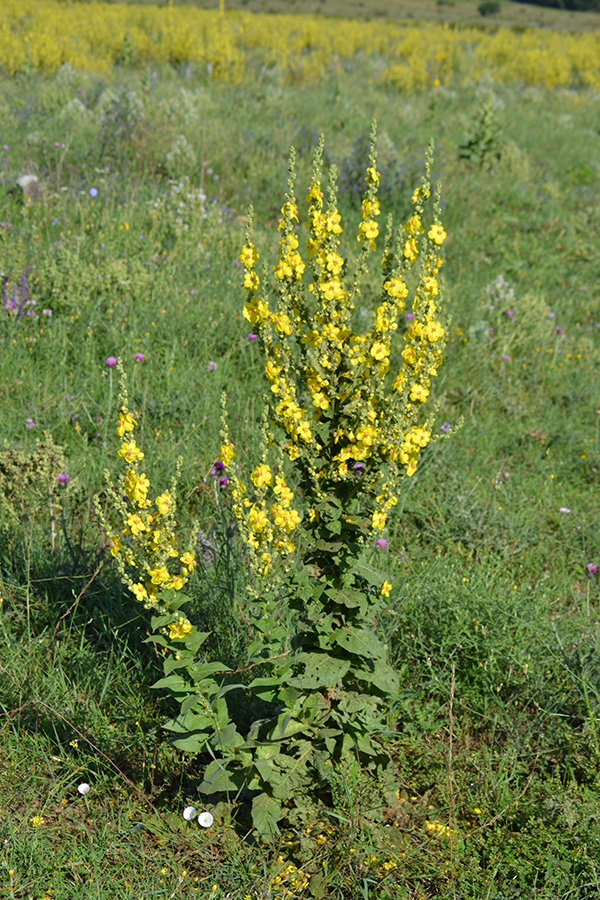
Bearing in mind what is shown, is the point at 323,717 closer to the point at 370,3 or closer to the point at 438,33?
the point at 438,33

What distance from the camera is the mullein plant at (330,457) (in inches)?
76.0

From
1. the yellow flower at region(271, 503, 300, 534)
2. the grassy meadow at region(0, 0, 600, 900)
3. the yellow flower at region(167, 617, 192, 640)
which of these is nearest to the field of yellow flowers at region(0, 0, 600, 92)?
the grassy meadow at region(0, 0, 600, 900)

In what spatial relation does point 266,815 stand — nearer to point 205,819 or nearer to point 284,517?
point 205,819

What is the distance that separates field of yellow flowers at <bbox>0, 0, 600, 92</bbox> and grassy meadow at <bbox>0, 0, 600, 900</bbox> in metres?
5.82

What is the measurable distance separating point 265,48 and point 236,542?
19.5 meters

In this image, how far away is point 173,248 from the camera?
580 cm

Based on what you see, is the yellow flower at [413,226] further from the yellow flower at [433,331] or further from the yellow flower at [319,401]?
the yellow flower at [319,401]

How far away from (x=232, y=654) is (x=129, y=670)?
1.35ft

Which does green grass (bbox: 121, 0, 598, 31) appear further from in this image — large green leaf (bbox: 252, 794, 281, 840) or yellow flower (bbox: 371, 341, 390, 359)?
large green leaf (bbox: 252, 794, 281, 840)

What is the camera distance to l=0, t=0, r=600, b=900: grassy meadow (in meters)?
2.21

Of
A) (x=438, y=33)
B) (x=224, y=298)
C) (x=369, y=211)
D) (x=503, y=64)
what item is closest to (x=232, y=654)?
(x=369, y=211)

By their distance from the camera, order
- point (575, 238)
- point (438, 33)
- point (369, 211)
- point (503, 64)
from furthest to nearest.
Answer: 1. point (438, 33)
2. point (503, 64)
3. point (575, 238)
4. point (369, 211)

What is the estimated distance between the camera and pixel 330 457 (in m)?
2.13

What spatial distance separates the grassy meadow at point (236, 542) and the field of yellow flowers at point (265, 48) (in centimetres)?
582
